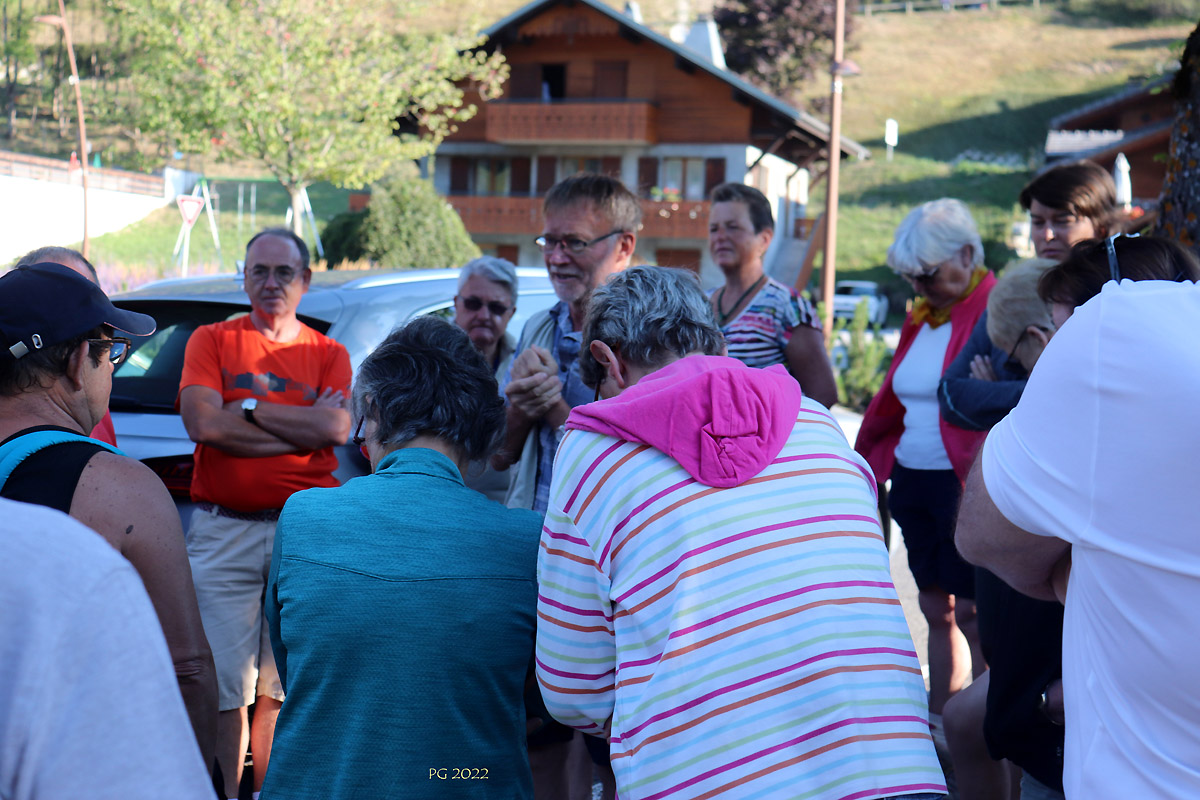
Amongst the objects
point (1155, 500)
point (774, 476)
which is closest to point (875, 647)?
point (774, 476)

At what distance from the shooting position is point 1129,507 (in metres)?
1.38

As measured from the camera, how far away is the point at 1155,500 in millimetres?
1362

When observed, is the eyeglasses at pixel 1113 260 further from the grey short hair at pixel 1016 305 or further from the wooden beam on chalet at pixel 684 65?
the wooden beam on chalet at pixel 684 65

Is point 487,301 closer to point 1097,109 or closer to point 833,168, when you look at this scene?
point 833,168

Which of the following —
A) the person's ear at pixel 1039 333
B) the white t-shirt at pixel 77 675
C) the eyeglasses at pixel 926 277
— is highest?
the eyeglasses at pixel 926 277

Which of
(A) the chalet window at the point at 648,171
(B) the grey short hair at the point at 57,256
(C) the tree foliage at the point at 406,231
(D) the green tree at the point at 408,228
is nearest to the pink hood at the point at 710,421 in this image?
(B) the grey short hair at the point at 57,256

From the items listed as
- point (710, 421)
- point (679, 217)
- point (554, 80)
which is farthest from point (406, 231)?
point (710, 421)

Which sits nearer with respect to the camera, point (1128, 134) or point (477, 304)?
point (477, 304)

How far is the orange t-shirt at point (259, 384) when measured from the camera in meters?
3.77

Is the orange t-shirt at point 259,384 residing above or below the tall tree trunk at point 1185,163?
below

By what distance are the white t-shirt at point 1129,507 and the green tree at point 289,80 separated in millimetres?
27098

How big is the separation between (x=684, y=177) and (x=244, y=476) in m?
32.5

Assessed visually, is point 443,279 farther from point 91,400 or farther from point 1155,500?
point 1155,500

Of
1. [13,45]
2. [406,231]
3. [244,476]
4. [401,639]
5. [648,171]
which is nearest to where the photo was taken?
[401,639]
